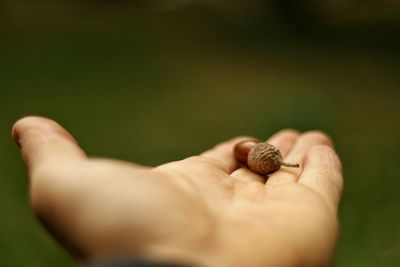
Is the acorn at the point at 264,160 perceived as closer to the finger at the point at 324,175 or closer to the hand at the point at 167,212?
the finger at the point at 324,175

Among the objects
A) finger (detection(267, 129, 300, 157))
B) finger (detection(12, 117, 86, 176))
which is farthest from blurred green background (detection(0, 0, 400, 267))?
finger (detection(12, 117, 86, 176))

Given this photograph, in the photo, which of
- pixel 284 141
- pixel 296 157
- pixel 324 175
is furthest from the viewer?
pixel 284 141

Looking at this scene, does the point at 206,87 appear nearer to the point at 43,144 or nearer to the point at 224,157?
the point at 224,157

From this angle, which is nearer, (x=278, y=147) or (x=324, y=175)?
(x=324, y=175)

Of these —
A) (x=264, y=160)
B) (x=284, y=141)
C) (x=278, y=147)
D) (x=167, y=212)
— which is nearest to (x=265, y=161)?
(x=264, y=160)

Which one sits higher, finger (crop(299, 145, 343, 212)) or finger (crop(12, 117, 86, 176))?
finger (crop(12, 117, 86, 176))

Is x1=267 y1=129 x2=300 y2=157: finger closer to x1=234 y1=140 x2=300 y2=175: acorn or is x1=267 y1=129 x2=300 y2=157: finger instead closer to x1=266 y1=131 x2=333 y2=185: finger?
x1=266 y1=131 x2=333 y2=185: finger

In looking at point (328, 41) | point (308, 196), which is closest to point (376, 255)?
point (308, 196)
